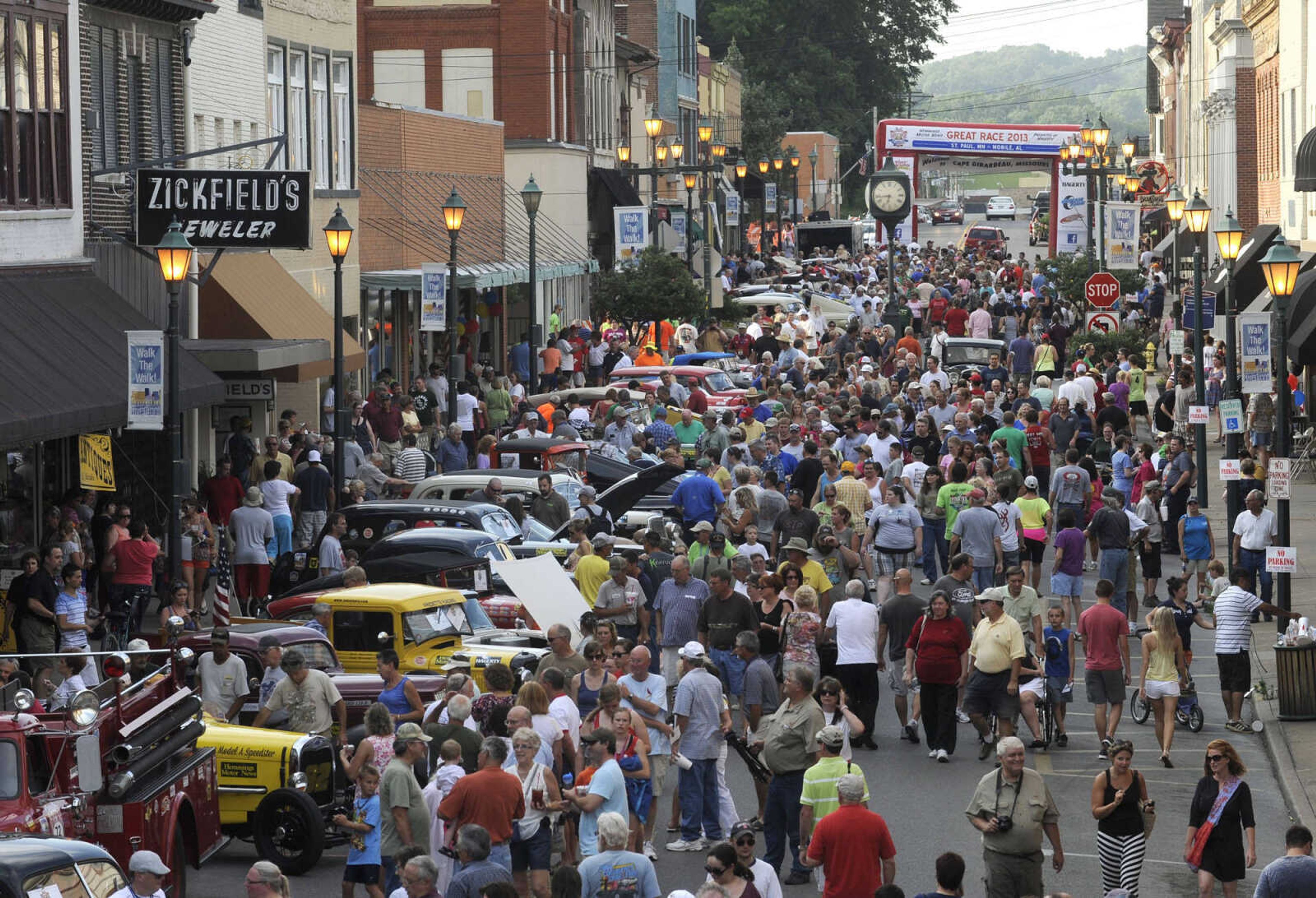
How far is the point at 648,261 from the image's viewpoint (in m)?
47.6

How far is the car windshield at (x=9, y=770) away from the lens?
10.9 metres

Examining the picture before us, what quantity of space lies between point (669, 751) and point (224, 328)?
16.0 meters

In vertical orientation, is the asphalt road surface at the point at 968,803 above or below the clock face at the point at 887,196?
below

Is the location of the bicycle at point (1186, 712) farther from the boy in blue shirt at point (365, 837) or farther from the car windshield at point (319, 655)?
the boy in blue shirt at point (365, 837)

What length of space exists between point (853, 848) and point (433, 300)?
21.6m

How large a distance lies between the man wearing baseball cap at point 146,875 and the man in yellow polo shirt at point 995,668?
816 centimetres

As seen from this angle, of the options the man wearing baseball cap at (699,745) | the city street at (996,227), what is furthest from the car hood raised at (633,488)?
the city street at (996,227)

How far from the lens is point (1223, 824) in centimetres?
1266

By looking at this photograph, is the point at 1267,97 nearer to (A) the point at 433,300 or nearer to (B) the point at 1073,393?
(B) the point at 1073,393

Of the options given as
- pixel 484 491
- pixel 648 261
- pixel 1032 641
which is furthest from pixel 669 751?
pixel 648 261

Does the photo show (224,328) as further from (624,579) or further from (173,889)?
(173,889)

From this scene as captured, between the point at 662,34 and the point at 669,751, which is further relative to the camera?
the point at 662,34

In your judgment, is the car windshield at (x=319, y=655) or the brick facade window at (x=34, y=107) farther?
the brick facade window at (x=34, y=107)

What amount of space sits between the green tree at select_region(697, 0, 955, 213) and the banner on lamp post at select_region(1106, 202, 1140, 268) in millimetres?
63761
